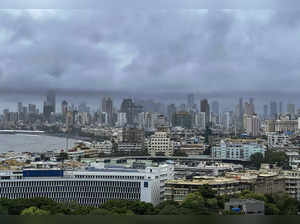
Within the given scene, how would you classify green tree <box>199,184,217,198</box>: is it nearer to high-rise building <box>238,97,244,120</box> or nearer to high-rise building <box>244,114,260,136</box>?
high-rise building <box>238,97,244,120</box>

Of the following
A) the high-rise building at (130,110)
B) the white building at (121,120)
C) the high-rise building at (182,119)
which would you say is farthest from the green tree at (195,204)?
the white building at (121,120)

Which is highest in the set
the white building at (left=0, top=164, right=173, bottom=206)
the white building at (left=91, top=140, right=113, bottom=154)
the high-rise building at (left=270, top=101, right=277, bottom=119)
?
the high-rise building at (left=270, top=101, right=277, bottom=119)

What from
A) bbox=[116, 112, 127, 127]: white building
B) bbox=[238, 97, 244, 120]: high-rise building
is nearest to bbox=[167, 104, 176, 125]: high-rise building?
bbox=[116, 112, 127, 127]: white building

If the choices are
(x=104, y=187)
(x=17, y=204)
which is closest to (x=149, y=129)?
(x=104, y=187)

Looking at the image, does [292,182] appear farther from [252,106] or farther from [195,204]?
[195,204]

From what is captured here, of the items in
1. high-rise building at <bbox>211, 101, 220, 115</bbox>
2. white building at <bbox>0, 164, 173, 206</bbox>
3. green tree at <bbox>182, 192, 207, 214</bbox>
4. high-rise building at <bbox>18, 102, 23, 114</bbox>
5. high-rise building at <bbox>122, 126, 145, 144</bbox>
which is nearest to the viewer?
green tree at <bbox>182, 192, 207, 214</bbox>

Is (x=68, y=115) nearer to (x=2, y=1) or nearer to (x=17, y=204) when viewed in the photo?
(x=17, y=204)
